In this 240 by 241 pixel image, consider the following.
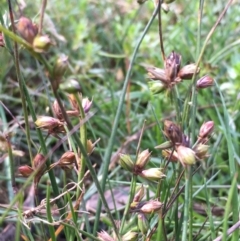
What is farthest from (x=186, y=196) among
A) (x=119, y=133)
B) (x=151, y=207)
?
(x=119, y=133)

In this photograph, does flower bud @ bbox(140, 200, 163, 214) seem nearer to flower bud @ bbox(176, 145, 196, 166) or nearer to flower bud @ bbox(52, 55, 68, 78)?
flower bud @ bbox(176, 145, 196, 166)

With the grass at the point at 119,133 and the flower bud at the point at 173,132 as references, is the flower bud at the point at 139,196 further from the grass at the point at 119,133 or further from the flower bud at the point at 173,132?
the flower bud at the point at 173,132

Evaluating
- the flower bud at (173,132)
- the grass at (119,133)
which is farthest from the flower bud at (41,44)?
the flower bud at (173,132)

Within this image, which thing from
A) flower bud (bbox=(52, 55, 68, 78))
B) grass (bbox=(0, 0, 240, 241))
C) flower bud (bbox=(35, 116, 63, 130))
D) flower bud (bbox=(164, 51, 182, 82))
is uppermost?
flower bud (bbox=(52, 55, 68, 78))

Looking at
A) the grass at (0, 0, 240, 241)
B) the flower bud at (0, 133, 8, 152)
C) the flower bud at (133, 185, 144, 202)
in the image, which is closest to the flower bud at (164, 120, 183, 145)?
the grass at (0, 0, 240, 241)

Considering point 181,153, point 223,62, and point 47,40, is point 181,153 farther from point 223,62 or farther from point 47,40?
point 223,62

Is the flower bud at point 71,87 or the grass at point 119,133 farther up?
the flower bud at point 71,87
